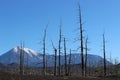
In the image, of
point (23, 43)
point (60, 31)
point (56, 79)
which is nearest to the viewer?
point (56, 79)

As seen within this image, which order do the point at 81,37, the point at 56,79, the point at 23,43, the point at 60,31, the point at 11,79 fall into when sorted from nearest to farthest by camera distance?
the point at 11,79 → the point at 56,79 → the point at 81,37 → the point at 60,31 → the point at 23,43

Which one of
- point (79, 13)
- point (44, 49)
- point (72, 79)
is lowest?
point (72, 79)

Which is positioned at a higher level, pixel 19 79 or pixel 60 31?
pixel 60 31

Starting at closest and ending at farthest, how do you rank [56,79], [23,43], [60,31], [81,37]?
[56,79], [81,37], [60,31], [23,43]

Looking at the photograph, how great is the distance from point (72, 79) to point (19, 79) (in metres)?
6.31

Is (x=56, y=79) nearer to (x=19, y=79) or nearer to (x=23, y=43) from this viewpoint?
(x=19, y=79)

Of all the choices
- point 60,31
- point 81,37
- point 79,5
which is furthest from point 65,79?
point 60,31

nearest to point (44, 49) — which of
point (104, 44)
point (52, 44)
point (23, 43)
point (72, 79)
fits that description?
point (52, 44)

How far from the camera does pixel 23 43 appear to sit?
77625 mm

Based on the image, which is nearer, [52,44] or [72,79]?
[72,79]

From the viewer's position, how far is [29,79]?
31875 mm

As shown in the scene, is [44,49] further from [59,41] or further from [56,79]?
[56,79]

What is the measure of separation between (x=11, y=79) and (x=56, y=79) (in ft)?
16.2

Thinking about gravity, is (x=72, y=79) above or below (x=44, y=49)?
below
